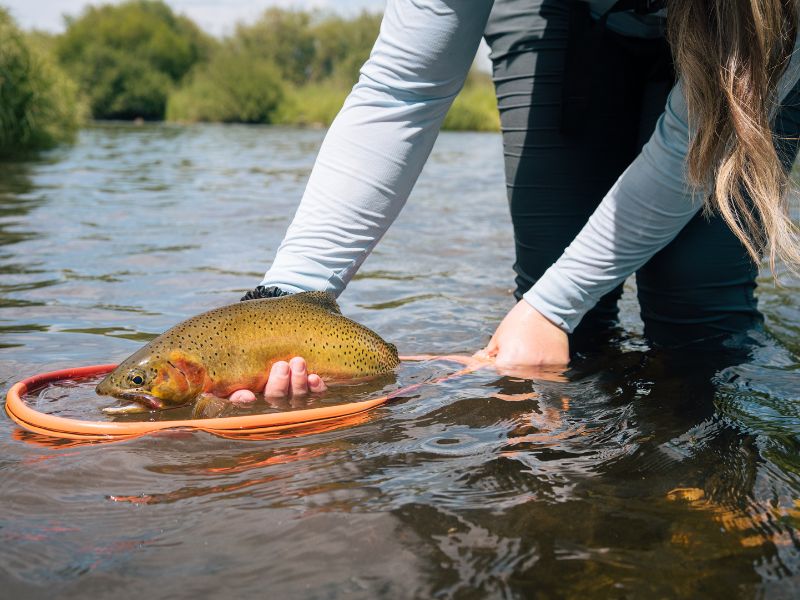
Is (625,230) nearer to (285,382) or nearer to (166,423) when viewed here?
(285,382)


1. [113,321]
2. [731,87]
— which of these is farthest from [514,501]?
[113,321]

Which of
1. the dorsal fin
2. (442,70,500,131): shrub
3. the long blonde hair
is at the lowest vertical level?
the dorsal fin

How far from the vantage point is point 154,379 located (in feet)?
8.44

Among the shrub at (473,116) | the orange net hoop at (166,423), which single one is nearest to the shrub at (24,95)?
the orange net hoop at (166,423)

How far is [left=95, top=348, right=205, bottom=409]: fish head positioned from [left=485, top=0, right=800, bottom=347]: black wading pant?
62.1 inches

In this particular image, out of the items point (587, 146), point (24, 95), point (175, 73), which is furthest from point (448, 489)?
point (175, 73)

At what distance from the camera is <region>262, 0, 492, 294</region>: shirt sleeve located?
2.73 meters

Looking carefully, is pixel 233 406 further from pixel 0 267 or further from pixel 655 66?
pixel 0 267

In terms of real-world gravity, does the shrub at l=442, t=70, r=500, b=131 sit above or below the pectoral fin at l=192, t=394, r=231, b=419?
above

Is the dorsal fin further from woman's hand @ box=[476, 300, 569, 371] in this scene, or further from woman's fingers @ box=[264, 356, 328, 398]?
woman's hand @ box=[476, 300, 569, 371]

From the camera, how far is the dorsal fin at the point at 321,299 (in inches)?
109

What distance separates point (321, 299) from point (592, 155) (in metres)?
1.35

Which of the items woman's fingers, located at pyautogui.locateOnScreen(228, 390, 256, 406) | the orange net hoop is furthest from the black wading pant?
woman's fingers, located at pyautogui.locateOnScreen(228, 390, 256, 406)

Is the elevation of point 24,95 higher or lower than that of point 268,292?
higher
